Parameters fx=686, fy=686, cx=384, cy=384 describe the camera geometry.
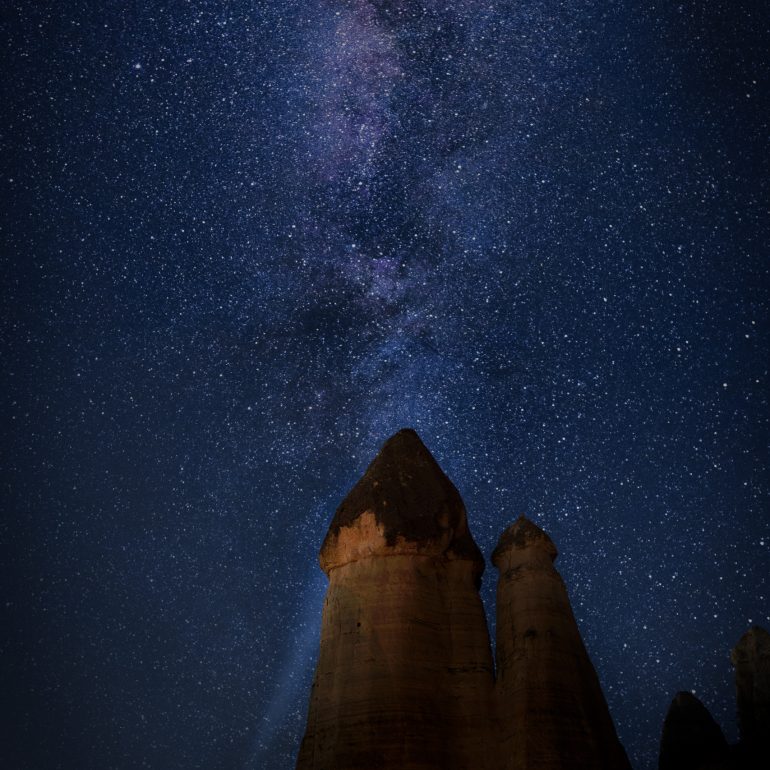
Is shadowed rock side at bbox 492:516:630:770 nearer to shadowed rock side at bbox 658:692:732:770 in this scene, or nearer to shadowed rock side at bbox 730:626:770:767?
shadowed rock side at bbox 730:626:770:767

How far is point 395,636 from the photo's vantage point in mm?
10070

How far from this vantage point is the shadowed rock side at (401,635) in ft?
30.7

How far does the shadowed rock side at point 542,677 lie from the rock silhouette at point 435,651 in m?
0.02

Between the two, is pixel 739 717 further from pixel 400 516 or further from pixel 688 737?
pixel 400 516

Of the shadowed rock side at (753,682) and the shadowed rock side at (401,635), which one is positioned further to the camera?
the shadowed rock side at (753,682)

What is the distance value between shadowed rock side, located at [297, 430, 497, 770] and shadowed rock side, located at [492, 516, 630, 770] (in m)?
0.39

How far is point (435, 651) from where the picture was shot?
10.3 meters

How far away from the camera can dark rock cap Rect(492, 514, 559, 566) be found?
12094 millimetres

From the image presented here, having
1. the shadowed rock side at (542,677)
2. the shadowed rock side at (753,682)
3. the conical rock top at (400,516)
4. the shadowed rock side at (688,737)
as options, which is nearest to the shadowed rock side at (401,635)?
the conical rock top at (400,516)

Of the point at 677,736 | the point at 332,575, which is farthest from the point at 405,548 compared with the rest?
the point at 677,736

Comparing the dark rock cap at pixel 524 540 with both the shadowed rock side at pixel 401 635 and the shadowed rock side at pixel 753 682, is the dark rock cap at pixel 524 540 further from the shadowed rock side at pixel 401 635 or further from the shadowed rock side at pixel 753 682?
the shadowed rock side at pixel 753 682

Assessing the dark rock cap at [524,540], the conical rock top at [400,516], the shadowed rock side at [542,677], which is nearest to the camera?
the shadowed rock side at [542,677]

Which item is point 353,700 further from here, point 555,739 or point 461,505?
point 461,505

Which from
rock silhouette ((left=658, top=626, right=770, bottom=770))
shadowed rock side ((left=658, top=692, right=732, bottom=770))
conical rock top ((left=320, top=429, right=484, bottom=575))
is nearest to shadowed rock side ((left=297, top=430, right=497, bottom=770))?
conical rock top ((left=320, top=429, right=484, bottom=575))
